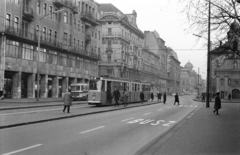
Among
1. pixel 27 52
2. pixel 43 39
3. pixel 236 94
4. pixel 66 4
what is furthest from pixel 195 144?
pixel 236 94

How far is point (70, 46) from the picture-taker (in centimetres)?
5638

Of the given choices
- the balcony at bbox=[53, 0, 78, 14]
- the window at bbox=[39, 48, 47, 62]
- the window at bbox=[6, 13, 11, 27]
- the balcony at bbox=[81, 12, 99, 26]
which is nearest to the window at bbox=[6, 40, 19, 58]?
the window at bbox=[6, 13, 11, 27]

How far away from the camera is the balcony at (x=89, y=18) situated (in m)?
62.6

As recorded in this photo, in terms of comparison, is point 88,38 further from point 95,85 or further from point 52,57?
point 95,85

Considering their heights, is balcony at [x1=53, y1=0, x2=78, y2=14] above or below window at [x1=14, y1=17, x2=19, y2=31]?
above

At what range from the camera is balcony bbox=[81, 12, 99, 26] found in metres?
62.6

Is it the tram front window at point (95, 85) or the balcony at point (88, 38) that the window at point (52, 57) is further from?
the tram front window at point (95, 85)

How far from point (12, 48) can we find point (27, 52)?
3661 mm

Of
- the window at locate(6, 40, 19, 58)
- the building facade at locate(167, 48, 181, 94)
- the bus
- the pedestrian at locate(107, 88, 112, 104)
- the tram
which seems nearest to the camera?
the tram

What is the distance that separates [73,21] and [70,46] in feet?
19.3

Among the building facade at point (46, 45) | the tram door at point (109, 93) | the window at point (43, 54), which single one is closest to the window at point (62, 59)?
the building facade at point (46, 45)

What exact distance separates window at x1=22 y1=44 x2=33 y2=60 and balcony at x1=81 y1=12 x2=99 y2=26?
1940 centimetres

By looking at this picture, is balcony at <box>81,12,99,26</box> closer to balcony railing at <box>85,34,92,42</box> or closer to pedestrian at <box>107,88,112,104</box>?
balcony railing at <box>85,34,92,42</box>

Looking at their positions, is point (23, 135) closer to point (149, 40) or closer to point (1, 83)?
point (1, 83)
